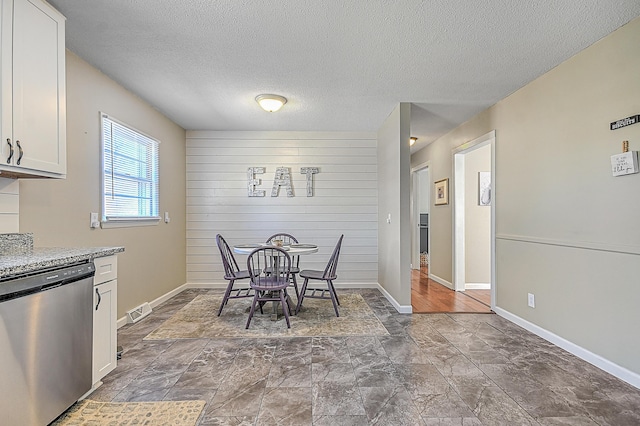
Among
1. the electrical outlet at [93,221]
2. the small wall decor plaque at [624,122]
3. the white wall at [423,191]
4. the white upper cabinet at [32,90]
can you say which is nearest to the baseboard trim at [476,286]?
the white wall at [423,191]

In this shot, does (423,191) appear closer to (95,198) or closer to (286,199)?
(286,199)

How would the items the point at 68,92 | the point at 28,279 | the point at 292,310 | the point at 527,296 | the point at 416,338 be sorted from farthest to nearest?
the point at 292,310 → the point at 527,296 → the point at 416,338 → the point at 68,92 → the point at 28,279

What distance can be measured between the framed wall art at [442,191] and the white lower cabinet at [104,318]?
15.5 feet

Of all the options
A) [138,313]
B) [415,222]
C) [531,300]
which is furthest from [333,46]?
[415,222]

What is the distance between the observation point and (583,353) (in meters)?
2.62

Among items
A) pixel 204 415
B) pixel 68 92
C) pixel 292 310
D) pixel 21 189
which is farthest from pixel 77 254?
pixel 292 310

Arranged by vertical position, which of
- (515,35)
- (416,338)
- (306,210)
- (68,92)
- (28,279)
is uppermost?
(515,35)

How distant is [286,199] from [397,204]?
1948mm

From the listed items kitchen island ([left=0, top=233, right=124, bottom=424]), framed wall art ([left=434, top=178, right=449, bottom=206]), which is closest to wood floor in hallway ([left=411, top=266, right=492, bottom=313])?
framed wall art ([left=434, top=178, right=449, bottom=206])

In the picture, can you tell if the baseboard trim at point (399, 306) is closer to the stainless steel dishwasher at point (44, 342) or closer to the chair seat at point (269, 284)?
the chair seat at point (269, 284)

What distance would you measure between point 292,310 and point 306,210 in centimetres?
185

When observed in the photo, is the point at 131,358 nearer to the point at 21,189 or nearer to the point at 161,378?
the point at 161,378

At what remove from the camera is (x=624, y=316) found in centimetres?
231

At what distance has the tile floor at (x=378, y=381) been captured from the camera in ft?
6.20
